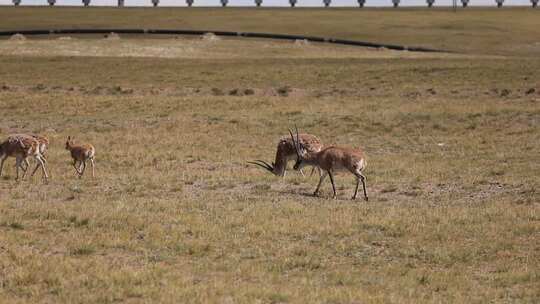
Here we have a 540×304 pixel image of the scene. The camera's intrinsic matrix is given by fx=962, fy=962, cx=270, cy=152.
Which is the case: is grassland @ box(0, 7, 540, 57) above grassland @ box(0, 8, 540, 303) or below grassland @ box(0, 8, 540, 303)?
below

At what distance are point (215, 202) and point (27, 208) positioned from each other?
148 inches

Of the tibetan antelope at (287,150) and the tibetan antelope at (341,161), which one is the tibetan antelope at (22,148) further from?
the tibetan antelope at (341,161)

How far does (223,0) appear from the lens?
16975 centimetres

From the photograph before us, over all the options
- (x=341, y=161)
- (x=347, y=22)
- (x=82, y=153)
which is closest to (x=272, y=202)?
(x=341, y=161)

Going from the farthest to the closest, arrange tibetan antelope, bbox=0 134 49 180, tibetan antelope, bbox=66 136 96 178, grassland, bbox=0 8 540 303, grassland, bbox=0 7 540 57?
grassland, bbox=0 7 540 57, tibetan antelope, bbox=66 136 96 178, tibetan antelope, bbox=0 134 49 180, grassland, bbox=0 8 540 303

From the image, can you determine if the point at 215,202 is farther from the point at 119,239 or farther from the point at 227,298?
the point at 227,298

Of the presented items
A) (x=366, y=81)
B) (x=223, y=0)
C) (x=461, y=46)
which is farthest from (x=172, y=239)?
(x=223, y=0)

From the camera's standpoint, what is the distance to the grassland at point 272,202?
13484mm

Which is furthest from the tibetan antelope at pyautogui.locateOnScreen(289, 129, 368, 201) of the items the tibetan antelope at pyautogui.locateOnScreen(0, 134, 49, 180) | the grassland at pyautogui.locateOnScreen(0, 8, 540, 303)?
the tibetan antelope at pyautogui.locateOnScreen(0, 134, 49, 180)

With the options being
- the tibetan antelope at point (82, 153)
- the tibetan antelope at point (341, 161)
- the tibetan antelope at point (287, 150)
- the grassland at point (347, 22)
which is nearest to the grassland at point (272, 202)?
the tibetan antelope at point (287, 150)

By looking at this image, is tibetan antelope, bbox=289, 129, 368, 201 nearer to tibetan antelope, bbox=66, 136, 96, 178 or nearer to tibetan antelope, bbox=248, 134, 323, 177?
tibetan antelope, bbox=248, 134, 323, 177

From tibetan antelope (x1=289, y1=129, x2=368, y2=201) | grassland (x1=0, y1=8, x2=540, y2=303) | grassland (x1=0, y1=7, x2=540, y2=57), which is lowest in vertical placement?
grassland (x1=0, y1=7, x2=540, y2=57)

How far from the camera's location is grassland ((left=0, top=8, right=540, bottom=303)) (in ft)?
44.2

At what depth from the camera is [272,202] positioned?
19906 mm
